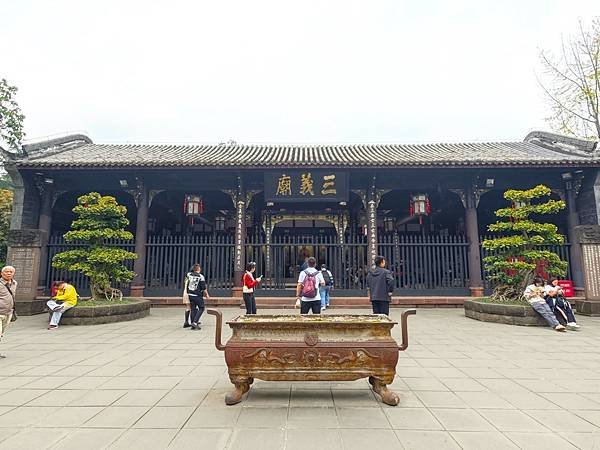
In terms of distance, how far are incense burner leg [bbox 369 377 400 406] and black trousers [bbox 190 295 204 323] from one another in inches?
187

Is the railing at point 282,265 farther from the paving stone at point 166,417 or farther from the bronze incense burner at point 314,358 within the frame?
the paving stone at point 166,417

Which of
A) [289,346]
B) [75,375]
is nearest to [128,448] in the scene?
[289,346]

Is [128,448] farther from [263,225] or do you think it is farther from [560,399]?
[263,225]

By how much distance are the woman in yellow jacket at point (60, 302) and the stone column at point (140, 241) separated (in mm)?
2558

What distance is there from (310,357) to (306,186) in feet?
26.1

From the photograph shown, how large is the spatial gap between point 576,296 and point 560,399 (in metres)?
8.66

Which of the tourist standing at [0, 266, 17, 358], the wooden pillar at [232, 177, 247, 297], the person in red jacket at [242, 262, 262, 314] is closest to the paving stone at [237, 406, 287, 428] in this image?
the person in red jacket at [242, 262, 262, 314]

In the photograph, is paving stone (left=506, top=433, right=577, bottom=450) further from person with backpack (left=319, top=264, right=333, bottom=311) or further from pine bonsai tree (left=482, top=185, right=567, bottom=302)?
person with backpack (left=319, top=264, right=333, bottom=311)

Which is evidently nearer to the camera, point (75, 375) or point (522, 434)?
point (522, 434)

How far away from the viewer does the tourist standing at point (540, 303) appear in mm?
6840

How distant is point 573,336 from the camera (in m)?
6.21

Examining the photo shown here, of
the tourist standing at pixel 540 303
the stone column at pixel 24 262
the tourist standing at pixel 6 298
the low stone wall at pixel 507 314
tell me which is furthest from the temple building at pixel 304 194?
the tourist standing at pixel 6 298

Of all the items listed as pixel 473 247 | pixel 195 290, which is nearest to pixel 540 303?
pixel 473 247

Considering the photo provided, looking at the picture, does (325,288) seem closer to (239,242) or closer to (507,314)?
(239,242)
